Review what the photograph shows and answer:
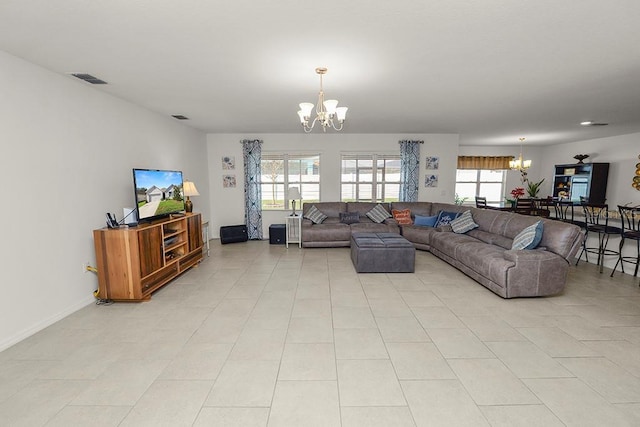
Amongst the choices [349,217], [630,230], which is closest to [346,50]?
[349,217]

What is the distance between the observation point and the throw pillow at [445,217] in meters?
5.90

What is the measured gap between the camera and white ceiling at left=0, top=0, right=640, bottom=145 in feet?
6.06

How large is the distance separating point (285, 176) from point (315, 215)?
1.40 meters

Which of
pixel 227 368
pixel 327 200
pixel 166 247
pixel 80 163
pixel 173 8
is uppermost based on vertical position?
pixel 173 8

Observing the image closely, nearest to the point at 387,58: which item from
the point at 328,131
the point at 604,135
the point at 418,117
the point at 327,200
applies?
the point at 418,117

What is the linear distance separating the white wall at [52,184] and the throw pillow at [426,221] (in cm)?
551

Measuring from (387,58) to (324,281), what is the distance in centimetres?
288

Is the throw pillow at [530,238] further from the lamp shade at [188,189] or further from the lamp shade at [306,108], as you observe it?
the lamp shade at [188,189]

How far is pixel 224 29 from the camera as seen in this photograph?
2078 mm

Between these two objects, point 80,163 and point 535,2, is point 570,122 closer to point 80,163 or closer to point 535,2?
point 535,2

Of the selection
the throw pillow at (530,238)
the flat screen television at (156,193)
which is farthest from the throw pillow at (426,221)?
the flat screen television at (156,193)

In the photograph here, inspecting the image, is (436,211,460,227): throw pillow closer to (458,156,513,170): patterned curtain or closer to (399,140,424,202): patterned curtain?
(399,140,424,202): patterned curtain

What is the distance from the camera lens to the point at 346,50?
2441mm

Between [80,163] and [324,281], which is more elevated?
[80,163]
